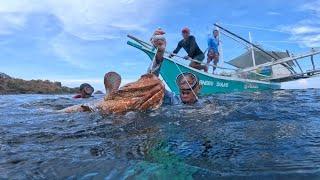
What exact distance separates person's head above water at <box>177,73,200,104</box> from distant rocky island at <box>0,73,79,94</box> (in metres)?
38.0

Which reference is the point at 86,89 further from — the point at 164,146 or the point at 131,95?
the point at 164,146

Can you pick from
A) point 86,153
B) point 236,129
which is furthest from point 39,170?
point 236,129

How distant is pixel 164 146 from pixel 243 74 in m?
19.2

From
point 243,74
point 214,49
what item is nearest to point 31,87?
point 243,74

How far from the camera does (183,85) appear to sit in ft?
38.0

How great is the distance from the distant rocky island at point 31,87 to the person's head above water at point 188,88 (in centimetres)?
3798

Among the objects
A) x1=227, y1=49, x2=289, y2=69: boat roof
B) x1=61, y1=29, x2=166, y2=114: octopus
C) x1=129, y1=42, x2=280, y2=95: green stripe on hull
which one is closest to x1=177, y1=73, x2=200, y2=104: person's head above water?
x1=61, y1=29, x2=166, y2=114: octopus

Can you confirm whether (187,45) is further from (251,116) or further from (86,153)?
(86,153)

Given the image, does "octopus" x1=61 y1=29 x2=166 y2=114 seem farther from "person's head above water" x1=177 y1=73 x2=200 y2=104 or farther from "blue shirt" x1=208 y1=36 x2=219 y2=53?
"blue shirt" x1=208 y1=36 x2=219 y2=53

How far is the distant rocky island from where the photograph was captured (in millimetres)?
49519

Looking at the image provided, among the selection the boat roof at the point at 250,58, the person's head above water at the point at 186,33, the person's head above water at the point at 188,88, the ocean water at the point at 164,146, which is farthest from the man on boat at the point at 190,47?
the ocean water at the point at 164,146

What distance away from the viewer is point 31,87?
5262 cm

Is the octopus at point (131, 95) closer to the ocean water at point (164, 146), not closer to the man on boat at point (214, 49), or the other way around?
the ocean water at point (164, 146)

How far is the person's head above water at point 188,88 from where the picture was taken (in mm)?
11523
